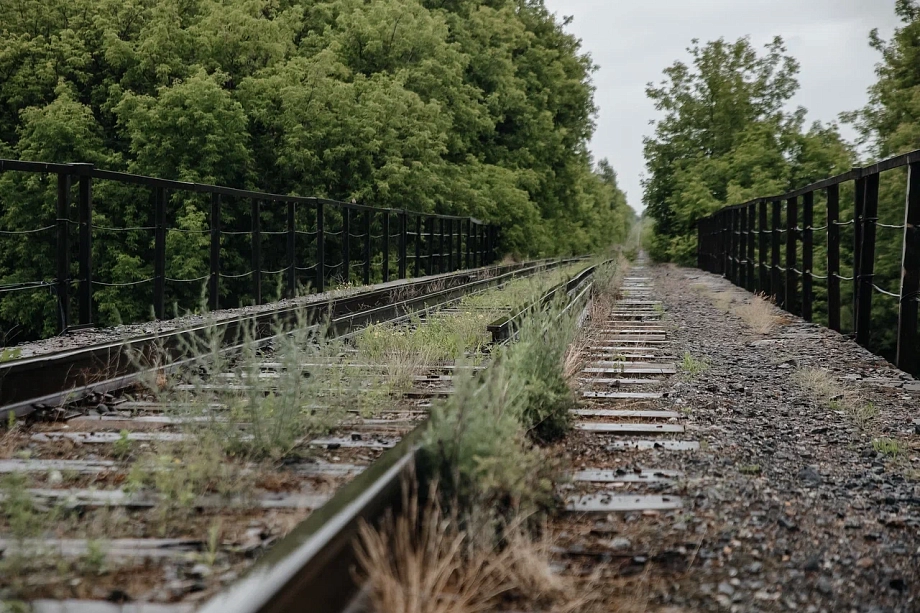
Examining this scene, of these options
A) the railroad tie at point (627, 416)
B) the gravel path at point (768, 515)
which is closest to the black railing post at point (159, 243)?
the railroad tie at point (627, 416)

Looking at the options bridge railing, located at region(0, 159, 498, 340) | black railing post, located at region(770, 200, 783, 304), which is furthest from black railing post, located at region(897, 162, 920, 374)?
bridge railing, located at region(0, 159, 498, 340)

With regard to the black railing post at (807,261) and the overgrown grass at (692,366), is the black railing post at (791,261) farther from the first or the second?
the overgrown grass at (692,366)

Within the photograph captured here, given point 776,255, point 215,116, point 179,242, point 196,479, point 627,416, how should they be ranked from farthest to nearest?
1. point 215,116
2. point 179,242
3. point 776,255
4. point 627,416
5. point 196,479

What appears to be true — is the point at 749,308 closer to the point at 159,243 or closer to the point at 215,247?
the point at 215,247

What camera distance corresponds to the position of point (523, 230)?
37531mm

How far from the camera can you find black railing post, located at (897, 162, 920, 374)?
6.70 metres

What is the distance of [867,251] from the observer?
8.08 meters

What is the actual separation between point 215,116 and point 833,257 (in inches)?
748

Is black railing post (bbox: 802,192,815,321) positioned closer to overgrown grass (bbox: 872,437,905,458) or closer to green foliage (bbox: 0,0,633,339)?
overgrown grass (bbox: 872,437,905,458)

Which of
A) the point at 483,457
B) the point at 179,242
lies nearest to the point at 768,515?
the point at 483,457

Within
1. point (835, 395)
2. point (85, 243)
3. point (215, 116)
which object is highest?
point (215, 116)

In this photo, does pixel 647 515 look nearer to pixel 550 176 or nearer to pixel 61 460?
pixel 61 460

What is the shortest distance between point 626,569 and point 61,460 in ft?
7.43

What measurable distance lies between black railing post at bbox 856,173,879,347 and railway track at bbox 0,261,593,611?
4.53 m
